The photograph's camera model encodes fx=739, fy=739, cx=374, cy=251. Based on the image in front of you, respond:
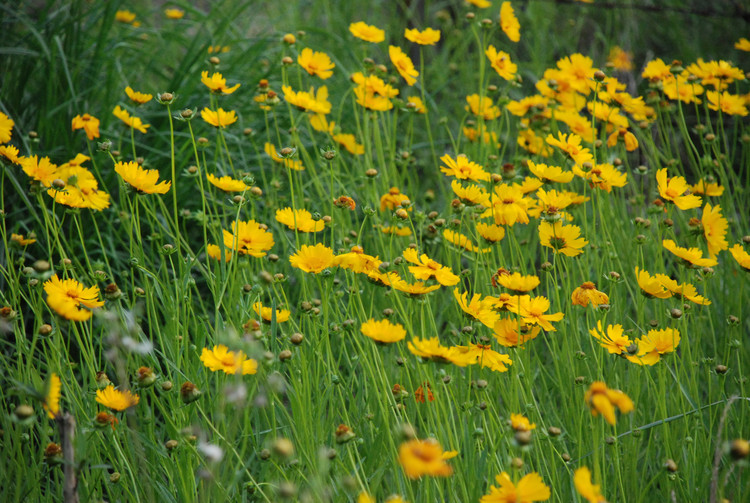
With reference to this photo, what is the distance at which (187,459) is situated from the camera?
1.18 meters

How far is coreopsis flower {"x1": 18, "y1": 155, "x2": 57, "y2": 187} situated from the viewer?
133cm

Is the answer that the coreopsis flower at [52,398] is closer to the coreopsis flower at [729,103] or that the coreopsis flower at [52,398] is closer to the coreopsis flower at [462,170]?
the coreopsis flower at [462,170]

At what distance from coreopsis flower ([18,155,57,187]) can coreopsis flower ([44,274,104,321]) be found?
0.76ft

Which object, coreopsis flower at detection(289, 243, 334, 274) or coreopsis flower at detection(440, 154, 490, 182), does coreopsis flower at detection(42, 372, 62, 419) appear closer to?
coreopsis flower at detection(289, 243, 334, 274)

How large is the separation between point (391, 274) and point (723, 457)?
705mm

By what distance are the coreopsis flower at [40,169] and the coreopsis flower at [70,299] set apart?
0.76 feet

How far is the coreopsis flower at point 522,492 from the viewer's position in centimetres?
87

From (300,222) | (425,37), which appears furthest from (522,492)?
(425,37)

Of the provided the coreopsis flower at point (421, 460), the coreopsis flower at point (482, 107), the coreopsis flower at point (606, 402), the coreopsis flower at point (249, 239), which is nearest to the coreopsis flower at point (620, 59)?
the coreopsis flower at point (482, 107)

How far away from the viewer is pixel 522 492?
88 centimetres

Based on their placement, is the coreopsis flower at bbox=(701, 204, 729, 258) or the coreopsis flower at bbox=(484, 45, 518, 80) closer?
the coreopsis flower at bbox=(701, 204, 729, 258)

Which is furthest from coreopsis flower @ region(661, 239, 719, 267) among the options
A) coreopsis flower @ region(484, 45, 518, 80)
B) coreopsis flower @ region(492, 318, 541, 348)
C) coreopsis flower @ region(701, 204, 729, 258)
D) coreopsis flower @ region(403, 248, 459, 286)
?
coreopsis flower @ region(484, 45, 518, 80)

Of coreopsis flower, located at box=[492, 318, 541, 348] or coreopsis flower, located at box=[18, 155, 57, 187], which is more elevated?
coreopsis flower, located at box=[18, 155, 57, 187]

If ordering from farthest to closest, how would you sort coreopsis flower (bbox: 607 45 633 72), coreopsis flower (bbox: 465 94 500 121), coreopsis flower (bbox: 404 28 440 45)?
coreopsis flower (bbox: 607 45 633 72), coreopsis flower (bbox: 465 94 500 121), coreopsis flower (bbox: 404 28 440 45)
